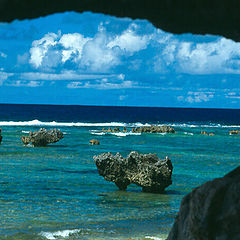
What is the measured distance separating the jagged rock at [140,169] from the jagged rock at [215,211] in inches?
A: 540

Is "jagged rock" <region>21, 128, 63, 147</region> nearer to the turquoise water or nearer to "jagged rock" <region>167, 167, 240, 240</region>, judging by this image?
the turquoise water

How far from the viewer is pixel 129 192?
22.9 meters

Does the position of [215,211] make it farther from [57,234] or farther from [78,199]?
[78,199]

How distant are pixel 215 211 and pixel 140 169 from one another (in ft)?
48.3

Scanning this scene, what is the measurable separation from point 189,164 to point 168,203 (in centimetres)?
1499

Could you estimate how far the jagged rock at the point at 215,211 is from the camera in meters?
6.80

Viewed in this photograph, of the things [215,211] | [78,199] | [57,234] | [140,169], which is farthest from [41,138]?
[215,211]

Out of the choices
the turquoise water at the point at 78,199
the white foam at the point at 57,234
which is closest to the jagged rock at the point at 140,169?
the turquoise water at the point at 78,199

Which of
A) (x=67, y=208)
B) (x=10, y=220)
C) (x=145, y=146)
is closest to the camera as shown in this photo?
(x=10, y=220)

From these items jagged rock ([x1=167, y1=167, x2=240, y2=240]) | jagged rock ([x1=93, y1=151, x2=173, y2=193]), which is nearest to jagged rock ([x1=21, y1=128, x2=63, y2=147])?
jagged rock ([x1=93, y1=151, x2=173, y2=193])

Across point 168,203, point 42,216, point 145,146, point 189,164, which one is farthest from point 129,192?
point 145,146

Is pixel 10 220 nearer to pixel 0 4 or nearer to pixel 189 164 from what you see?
pixel 0 4

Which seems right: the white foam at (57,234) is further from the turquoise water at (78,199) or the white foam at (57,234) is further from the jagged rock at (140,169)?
the jagged rock at (140,169)

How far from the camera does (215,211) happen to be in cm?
707
